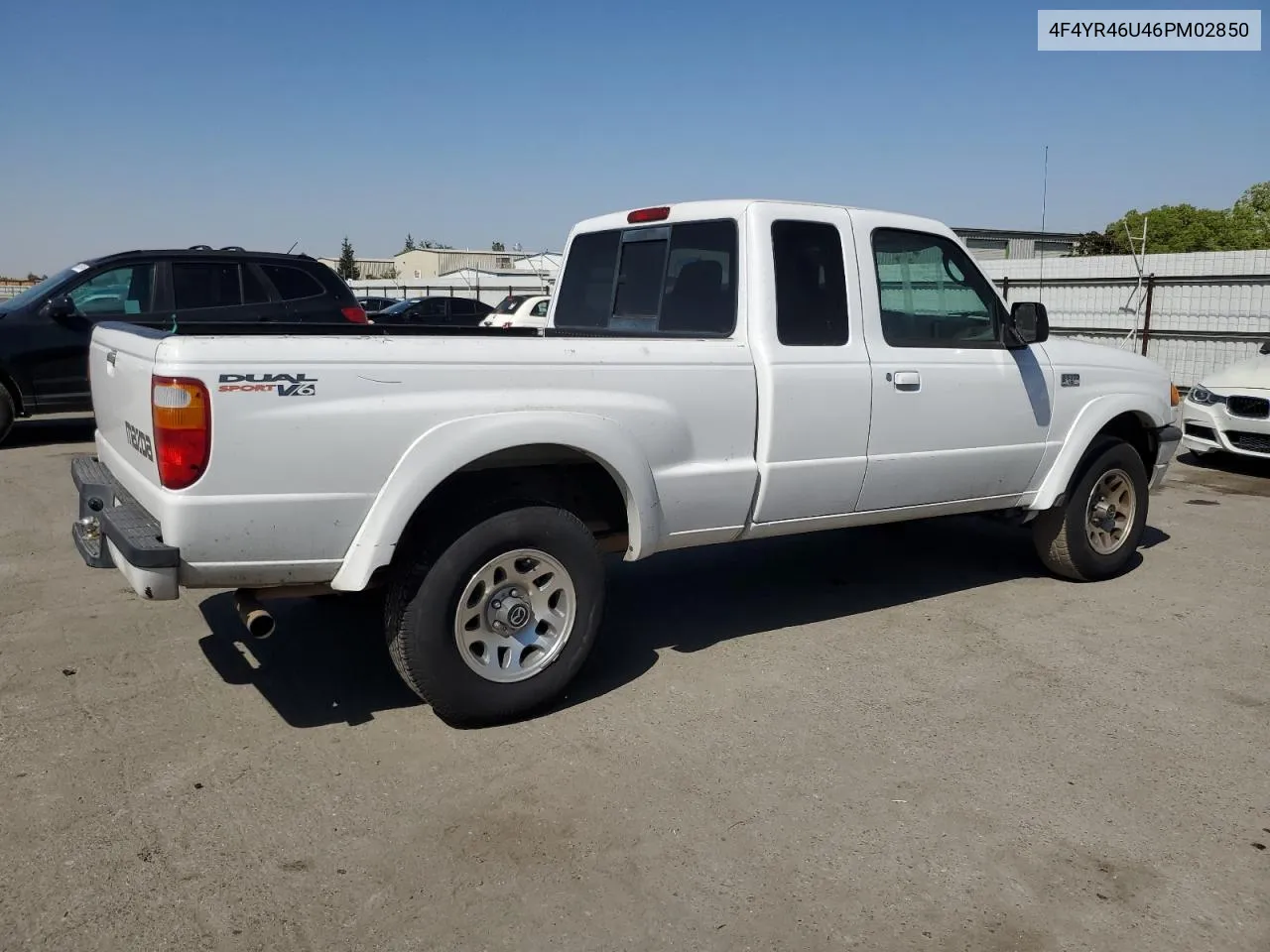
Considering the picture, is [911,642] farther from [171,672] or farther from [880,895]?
[171,672]

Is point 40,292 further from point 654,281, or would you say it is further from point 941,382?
point 941,382

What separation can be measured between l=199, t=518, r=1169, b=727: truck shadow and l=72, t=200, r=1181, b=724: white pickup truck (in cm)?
58

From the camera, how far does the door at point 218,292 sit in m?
10.5

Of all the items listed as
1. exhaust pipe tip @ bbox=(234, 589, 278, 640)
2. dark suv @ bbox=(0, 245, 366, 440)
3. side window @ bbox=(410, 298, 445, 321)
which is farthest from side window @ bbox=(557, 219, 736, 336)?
side window @ bbox=(410, 298, 445, 321)

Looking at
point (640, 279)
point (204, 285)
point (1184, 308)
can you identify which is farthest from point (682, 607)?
point (1184, 308)

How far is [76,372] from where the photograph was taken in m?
10.6

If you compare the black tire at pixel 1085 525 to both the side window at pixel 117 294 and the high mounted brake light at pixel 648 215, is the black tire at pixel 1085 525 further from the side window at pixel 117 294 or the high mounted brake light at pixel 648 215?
the side window at pixel 117 294

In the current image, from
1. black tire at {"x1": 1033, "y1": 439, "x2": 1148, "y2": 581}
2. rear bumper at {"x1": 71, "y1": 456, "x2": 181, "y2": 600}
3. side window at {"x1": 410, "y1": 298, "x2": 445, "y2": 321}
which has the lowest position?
black tire at {"x1": 1033, "y1": 439, "x2": 1148, "y2": 581}

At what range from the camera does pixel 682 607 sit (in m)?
5.75

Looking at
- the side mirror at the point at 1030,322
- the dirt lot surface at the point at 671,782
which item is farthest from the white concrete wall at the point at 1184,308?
the dirt lot surface at the point at 671,782

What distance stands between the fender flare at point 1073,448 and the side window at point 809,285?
174 cm

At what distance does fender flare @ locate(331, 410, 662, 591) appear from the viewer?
373 centimetres

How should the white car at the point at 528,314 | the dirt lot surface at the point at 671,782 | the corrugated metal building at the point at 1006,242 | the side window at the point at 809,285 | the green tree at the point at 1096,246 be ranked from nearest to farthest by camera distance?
1. the dirt lot surface at the point at 671,782
2. the side window at the point at 809,285
3. the white car at the point at 528,314
4. the corrugated metal building at the point at 1006,242
5. the green tree at the point at 1096,246

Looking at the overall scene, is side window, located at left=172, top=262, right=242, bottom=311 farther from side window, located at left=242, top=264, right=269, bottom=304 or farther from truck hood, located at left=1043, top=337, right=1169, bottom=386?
truck hood, located at left=1043, top=337, right=1169, bottom=386
